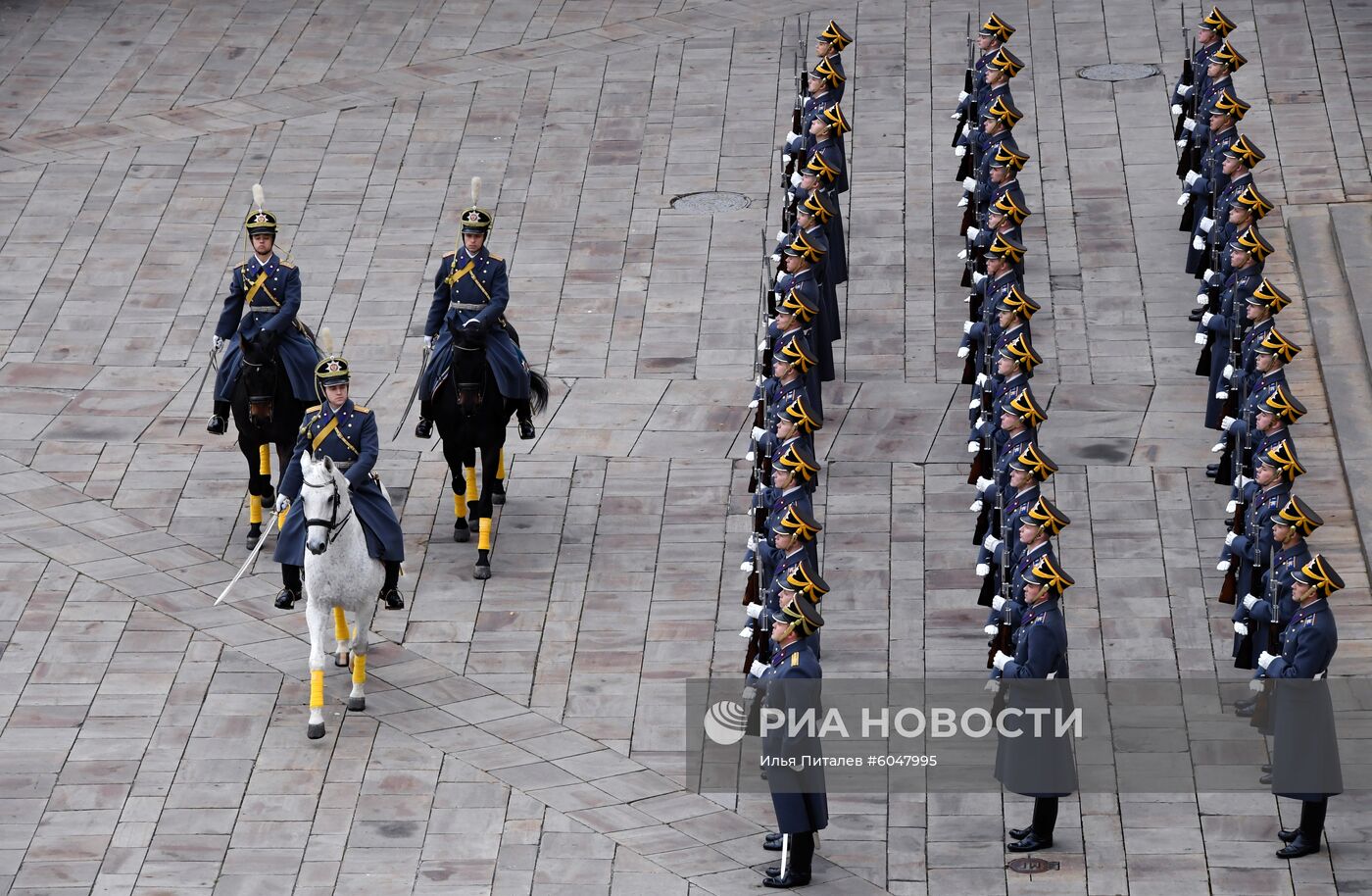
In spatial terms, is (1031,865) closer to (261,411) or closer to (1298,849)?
(1298,849)

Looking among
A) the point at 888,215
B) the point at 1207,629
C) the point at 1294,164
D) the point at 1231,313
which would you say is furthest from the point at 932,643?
the point at 1294,164

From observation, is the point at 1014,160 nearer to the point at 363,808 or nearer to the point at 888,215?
the point at 888,215

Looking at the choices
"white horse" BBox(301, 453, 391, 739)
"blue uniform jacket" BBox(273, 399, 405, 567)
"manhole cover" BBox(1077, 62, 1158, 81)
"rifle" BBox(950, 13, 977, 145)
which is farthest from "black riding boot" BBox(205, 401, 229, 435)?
"manhole cover" BBox(1077, 62, 1158, 81)

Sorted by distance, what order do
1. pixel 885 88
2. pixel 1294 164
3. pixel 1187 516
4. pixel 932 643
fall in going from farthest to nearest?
pixel 885 88
pixel 1294 164
pixel 1187 516
pixel 932 643

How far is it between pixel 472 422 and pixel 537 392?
2.73 feet

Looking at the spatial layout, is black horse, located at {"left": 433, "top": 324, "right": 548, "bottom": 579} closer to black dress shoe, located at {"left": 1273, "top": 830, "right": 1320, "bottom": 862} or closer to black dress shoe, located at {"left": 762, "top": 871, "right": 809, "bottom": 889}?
black dress shoe, located at {"left": 762, "top": 871, "right": 809, "bottom": 889}

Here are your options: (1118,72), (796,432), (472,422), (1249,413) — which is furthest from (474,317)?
(1118,72)

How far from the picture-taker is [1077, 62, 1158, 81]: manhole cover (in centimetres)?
2947

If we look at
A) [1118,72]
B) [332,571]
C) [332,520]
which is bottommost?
[1118,72]

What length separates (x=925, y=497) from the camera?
21.0m

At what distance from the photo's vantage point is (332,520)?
1723cm

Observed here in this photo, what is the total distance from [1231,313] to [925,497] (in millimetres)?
3092

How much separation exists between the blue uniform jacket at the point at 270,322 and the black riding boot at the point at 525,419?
1667mm

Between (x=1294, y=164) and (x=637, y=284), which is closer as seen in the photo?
(x=637, y=284)
